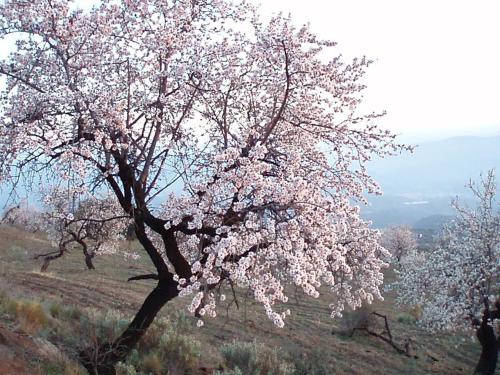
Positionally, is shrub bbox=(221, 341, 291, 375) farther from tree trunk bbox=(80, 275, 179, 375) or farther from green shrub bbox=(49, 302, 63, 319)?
green shrub bbox=(49, 302, 63, 319)

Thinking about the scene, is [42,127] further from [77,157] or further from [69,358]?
[69,358]

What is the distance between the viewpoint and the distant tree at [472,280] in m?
18.7

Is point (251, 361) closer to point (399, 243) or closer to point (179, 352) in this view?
point (179, 352)

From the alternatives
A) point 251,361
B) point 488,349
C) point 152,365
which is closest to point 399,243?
point 488,349

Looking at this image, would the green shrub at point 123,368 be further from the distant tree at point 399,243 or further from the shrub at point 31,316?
the distant tree at point 399,243

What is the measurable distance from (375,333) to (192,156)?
652 inches

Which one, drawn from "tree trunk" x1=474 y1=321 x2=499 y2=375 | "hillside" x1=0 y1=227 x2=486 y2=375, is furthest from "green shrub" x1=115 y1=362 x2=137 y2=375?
"tree trunk" x1=474 y1=321 x2=499 y2=375

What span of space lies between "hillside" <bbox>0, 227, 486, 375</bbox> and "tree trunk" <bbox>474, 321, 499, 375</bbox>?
108 centimetres

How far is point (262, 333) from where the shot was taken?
19375mm

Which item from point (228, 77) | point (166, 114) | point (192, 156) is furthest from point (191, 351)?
point (228, 77)

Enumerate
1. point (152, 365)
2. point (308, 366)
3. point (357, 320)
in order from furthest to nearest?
point (357, 320), point (308, 366), point (152, 365)

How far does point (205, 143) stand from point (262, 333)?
35.2 feet

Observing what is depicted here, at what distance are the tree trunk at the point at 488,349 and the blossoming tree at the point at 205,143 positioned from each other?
12937 mm

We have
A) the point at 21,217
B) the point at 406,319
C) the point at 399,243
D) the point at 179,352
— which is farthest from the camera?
the point at 399,243
